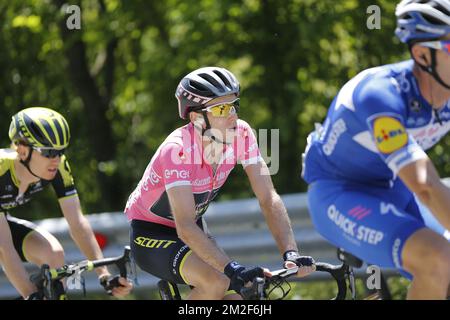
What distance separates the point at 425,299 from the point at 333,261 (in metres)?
3.44

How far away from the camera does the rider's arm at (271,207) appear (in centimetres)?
549

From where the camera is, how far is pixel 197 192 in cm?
557

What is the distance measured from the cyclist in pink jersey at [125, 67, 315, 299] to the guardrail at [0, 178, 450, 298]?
214cm

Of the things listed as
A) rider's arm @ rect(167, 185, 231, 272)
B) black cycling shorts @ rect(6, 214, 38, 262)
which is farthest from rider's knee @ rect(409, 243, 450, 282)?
black cycling shorts @ rect(6, 214, 38, 262)

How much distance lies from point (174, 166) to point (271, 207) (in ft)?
2.15

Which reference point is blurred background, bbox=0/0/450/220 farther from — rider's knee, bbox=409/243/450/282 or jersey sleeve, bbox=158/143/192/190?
rider's knee, bbox=409/243/450/282

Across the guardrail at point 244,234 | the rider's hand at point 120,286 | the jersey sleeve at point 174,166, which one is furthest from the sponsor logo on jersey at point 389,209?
the guardrail at point 244,234

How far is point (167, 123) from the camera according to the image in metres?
11.3

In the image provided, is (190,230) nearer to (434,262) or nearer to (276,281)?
(276,281)

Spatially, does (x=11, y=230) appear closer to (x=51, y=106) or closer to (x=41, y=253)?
(x=41, y=253)

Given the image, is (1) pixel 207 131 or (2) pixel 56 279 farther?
(2) pixel 56 279

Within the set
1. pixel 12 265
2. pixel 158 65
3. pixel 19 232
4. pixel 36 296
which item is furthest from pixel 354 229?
pixel 158 65

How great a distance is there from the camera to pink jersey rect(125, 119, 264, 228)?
5.39m

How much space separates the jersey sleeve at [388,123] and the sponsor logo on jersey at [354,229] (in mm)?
331
